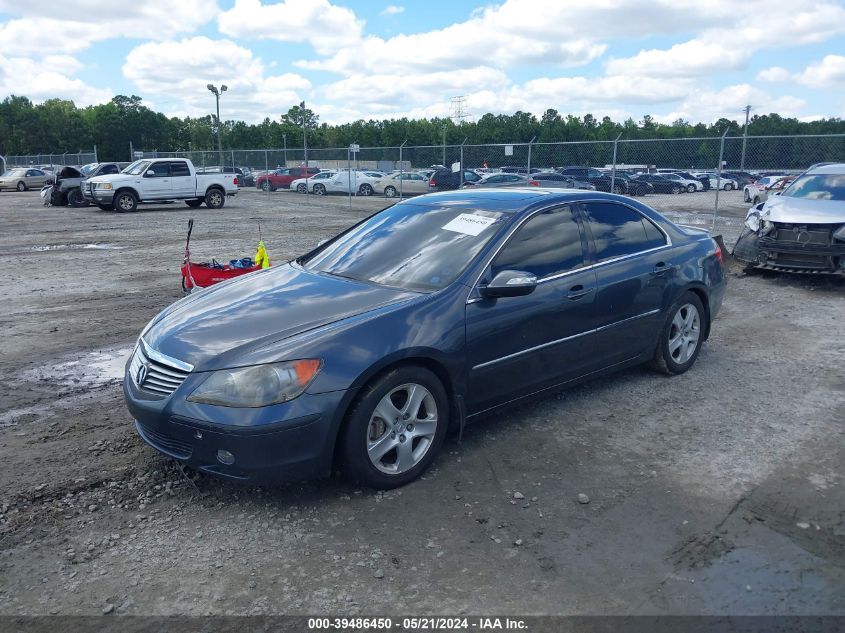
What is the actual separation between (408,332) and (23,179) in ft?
143

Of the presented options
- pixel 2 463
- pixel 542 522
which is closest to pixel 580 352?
pixel 542 522

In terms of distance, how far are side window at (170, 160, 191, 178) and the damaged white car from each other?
66.6ft

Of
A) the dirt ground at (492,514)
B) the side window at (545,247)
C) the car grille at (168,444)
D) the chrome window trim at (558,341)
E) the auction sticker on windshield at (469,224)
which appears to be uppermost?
the auction sticker on windshield at (469,224)

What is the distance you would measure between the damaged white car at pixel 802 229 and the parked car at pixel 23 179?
39426 mm

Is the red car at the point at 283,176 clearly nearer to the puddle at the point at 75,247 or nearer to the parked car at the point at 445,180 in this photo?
the parked car at the point at 445,180

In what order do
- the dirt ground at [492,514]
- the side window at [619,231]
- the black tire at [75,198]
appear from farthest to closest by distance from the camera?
1. the black tire at [75,198]
2. the side window at [619,231]
3. the dirt ground at [492,514]

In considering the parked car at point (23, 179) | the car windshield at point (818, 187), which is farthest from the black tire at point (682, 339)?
the parked car at point (23, 179)

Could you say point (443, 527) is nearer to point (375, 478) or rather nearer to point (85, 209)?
point (375, 478)

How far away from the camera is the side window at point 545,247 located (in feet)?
15.6

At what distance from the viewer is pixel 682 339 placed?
239 inches

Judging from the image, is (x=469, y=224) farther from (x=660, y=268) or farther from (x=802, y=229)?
(x=802, y=229)

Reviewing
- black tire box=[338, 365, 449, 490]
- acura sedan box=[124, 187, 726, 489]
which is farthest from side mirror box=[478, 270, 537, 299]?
black tire box=[338, 365, 449, 490]

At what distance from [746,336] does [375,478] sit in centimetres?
498

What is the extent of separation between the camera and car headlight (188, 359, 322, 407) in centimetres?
367
